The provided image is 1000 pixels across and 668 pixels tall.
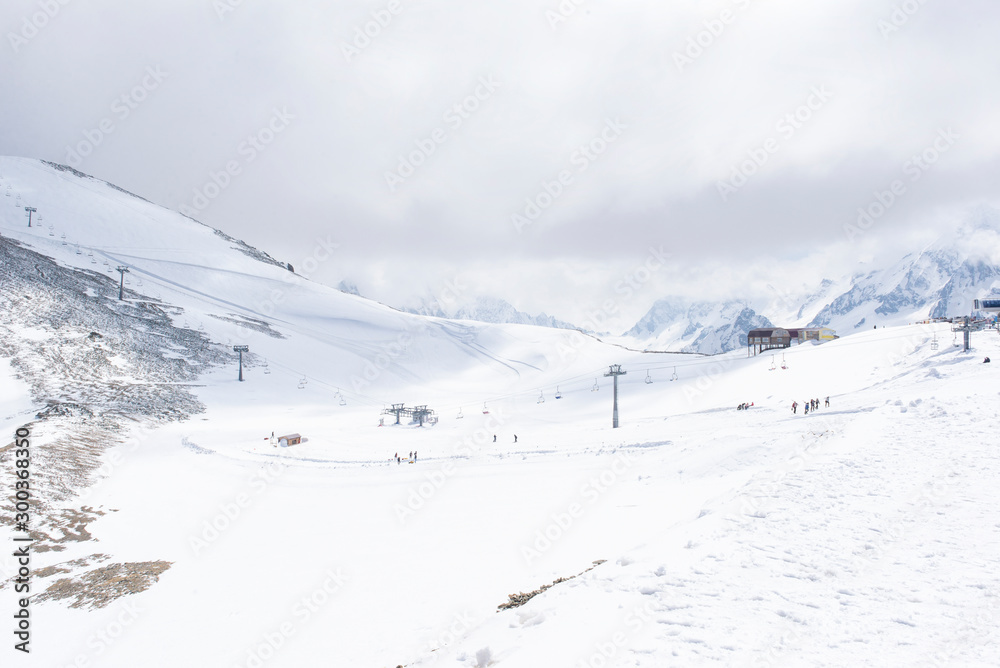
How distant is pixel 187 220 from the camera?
17150 centimetres

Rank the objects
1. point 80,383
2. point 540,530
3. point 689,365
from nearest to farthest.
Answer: point 540,530
point 80,383
point 689,365

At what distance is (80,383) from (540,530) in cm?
5936

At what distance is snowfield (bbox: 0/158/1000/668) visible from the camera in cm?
672

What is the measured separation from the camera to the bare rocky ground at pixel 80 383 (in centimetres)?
1809

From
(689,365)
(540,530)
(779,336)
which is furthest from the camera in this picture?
(779,336)

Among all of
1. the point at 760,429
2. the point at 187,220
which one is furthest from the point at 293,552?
the point at 187,220

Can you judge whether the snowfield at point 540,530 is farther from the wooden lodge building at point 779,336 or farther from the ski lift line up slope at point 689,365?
the wooden lodge building at point 779,336

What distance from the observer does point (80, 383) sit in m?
51.4

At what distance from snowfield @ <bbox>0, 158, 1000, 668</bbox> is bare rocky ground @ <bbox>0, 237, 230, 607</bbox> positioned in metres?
0.26

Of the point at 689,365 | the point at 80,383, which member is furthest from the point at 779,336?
the point at 80,383

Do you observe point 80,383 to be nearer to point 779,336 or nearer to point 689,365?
point 689,365

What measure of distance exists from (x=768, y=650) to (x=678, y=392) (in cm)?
6262

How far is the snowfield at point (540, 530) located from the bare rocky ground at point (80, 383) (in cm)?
26

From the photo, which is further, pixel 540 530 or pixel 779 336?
pixel 779 336
